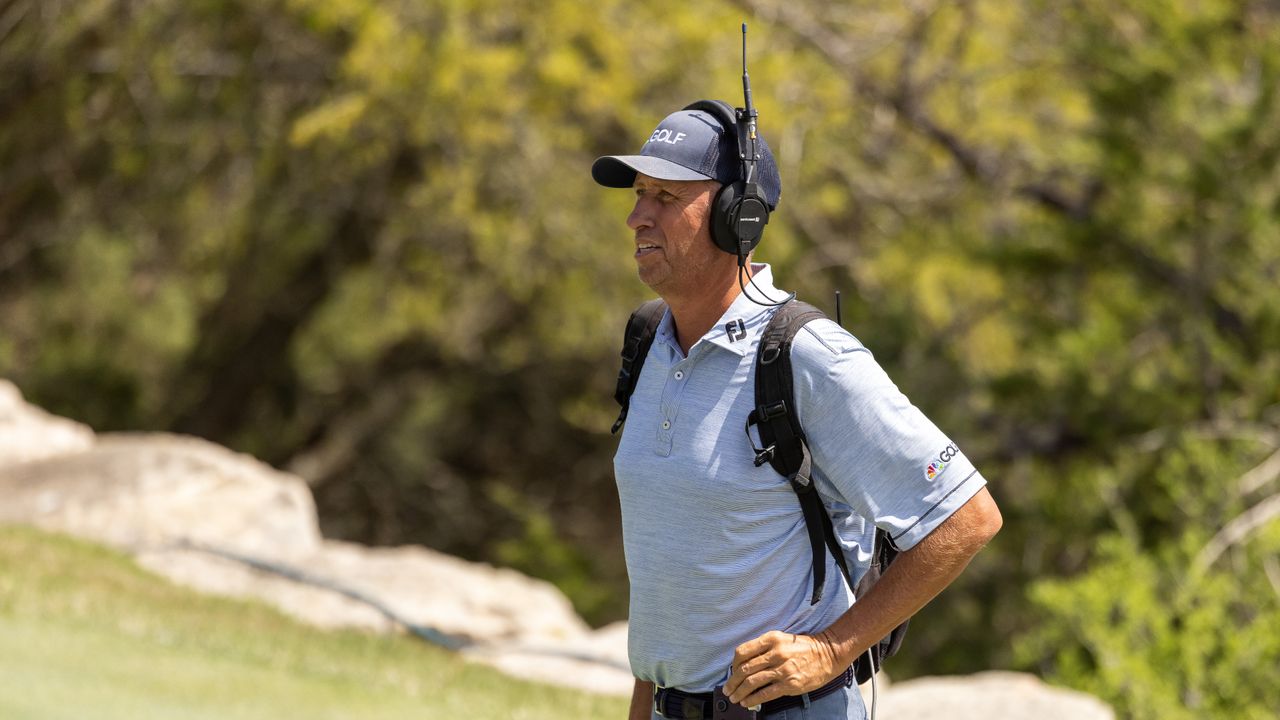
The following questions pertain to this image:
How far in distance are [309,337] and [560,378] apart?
147 inches

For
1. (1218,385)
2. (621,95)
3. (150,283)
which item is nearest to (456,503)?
(150,283)

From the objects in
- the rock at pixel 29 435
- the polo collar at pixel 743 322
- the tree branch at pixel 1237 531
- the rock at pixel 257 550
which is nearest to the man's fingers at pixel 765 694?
the polo collar at pixel 743 322

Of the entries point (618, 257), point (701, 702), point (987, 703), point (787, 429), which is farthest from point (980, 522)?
point (618, 257)

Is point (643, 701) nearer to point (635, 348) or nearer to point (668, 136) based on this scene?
point (635, 348)

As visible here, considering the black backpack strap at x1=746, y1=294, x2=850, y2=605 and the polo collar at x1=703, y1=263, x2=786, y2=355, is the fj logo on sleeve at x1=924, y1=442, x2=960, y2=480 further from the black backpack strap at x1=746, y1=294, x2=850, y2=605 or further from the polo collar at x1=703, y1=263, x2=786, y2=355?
the polo collar at x1=703, y1=263, x2=786, y2=355

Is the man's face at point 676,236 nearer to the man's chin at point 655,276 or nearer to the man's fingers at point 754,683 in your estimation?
the man's chin at point 655,276

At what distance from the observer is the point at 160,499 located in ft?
44.0

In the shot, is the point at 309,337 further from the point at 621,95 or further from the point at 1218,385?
the point at 1218,385

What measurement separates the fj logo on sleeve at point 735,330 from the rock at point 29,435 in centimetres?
1267

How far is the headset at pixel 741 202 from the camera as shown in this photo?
9.46 ft

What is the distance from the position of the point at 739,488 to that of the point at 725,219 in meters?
0.53

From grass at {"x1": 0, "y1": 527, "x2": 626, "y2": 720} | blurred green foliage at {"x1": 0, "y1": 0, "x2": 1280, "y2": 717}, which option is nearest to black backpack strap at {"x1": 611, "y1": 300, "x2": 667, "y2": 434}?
grass at {"x1": 0, "y1": 527, "x2": 626, "y2": 720}

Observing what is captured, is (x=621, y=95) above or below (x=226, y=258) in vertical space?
above

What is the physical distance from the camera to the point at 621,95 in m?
15.7
